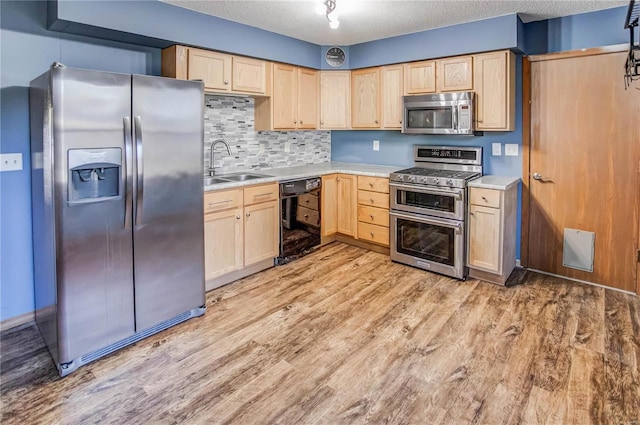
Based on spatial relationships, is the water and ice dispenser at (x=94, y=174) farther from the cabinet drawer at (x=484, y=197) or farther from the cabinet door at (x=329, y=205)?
the cabinet drawer at (x=484, y=197)

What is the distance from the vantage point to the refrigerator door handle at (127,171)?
242 cm

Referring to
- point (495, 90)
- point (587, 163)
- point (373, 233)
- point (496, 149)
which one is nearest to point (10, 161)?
point (373, 233)

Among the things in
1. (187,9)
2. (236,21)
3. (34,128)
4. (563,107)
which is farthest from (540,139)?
(34,128)

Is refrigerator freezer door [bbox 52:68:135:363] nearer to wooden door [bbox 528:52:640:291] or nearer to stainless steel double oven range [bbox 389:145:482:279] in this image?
stainless steel double oven range [bbox 389:145:482:279]

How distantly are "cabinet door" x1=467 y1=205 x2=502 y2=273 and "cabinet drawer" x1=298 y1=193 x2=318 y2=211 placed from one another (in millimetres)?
1630

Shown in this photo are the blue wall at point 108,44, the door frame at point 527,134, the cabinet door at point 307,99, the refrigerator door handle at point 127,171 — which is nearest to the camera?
the refrigerator door handle at point 127,171

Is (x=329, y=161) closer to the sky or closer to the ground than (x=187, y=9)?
closer to the ground

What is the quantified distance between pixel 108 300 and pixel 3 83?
64.6 inches

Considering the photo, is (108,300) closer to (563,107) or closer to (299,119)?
(299,119)

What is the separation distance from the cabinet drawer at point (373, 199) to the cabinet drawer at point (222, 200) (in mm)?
1550

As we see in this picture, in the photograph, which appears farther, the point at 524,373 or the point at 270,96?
the point at 270,96

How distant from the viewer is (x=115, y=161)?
2398 mm

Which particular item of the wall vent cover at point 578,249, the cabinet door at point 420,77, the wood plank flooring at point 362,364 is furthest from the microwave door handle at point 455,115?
the wood plank flooring at point 362,364

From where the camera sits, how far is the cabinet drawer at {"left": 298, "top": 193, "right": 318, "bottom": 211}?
423cm
